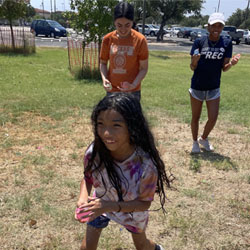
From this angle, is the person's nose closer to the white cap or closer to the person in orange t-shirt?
the person in orange t-shirt

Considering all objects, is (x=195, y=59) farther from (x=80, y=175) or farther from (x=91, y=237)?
(x=91, y=237)

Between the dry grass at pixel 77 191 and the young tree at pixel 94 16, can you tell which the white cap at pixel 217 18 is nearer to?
the dry grass at pixel 77 191

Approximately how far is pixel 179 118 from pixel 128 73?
8.23 feet

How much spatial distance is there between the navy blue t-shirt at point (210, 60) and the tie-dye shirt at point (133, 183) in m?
2.49

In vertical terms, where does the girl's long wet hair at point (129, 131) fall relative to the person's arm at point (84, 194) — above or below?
above

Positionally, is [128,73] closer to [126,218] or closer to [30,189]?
[30,189]

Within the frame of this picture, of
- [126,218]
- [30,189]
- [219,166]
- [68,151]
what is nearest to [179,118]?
[219,166]

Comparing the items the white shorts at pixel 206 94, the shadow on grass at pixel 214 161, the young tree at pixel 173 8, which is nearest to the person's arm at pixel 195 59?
the white shorts at pixel 206 94

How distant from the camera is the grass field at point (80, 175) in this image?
257 centimetres

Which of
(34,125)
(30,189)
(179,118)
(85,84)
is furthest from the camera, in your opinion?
(85,84)

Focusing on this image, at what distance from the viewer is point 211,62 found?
3.80 metres

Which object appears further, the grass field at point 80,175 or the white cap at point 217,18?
the white cap at point 217,18

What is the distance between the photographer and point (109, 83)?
348cm

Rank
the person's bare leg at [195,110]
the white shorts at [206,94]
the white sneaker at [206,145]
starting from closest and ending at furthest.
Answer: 1. the white shorts at [206,94]
2. the person's bare leg at [195,110]
3. the white sneaker at [206,145]
